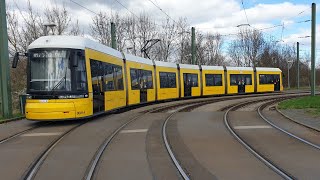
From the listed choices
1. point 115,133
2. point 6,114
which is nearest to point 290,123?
point 115,133

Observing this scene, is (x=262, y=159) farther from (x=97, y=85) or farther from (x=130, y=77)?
(x=130, y=77)

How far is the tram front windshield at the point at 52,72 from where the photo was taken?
1450cm

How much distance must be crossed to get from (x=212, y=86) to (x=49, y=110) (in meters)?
25.2

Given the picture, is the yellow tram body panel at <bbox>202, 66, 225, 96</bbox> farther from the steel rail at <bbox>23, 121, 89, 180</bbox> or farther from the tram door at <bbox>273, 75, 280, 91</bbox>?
the steel rail at <bbox>23, 121, 89, 180</bbox>

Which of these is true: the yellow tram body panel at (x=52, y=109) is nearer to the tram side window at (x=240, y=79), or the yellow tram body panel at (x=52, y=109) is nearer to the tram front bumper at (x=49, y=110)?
the tram front bumper at (x=49, y=110)

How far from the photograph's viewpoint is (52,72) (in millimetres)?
14531

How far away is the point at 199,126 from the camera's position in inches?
552

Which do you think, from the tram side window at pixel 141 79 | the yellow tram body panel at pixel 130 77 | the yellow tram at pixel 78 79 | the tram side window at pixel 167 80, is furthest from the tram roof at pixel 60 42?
the tram side window at pixel 167 80

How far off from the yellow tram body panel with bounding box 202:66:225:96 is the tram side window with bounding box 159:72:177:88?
5.66 metres

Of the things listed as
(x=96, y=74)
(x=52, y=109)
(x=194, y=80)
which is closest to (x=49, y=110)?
(x=52, y=109)

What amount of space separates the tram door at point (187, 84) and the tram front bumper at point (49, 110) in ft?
65.8

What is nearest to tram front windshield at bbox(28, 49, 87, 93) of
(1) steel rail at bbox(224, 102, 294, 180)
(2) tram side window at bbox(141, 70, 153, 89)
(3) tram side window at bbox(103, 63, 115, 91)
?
(3) tram side window at bbox(103, 63, 115, 91)

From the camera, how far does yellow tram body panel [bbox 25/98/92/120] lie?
562 inches

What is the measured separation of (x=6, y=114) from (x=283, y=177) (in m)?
14.4
